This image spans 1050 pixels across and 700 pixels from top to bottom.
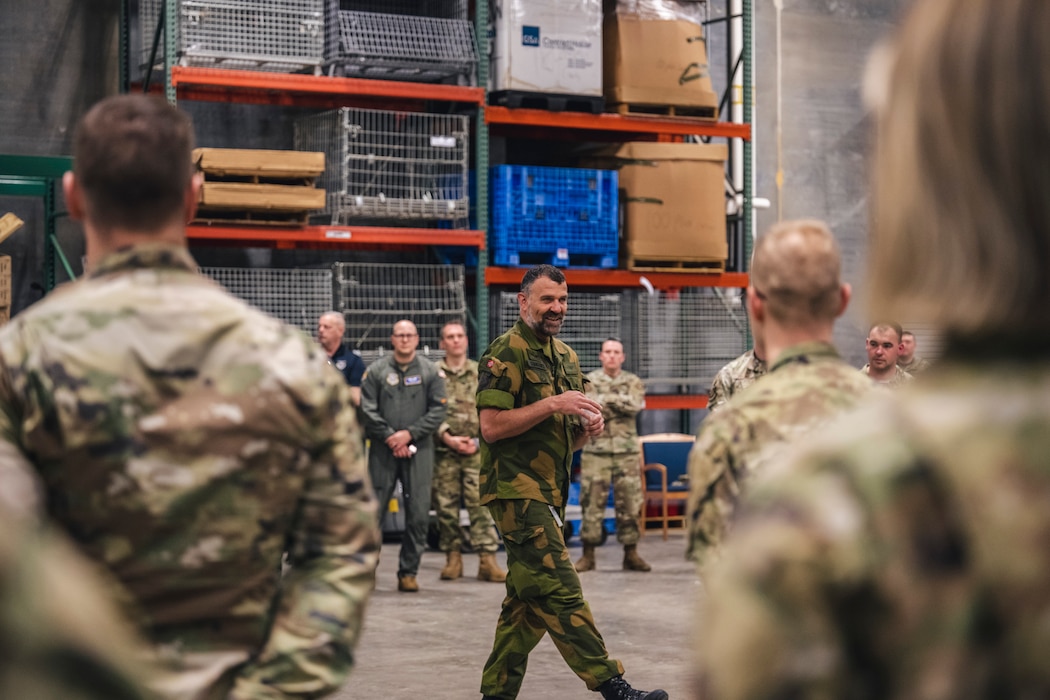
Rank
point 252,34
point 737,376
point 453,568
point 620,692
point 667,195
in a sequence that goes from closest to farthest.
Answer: point 620,692
point 737,376
point 453,568
point 252,34
point 667,195

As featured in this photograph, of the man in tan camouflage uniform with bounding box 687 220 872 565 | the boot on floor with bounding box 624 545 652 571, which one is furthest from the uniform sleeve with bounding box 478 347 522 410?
the boot on floor with bounding box 624 545 652 571

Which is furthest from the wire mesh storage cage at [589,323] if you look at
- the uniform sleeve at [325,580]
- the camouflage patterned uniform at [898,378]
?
the uniform sleeve at [325,580]

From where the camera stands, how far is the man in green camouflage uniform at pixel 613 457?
36.6ft

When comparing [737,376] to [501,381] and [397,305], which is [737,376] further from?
[397,305]

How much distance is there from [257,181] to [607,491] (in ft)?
12.4

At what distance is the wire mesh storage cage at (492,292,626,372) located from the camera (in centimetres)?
1224

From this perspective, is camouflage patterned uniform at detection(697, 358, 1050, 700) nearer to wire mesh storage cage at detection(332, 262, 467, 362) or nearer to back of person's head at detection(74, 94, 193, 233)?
back of person's head at detection(74, 94, 193, 233)

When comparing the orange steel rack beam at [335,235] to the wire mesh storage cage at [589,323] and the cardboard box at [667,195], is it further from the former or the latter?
Answer: the cardboard box at [667,195]

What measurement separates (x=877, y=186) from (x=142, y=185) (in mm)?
1244

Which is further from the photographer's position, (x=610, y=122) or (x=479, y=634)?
(x=610, y=122)

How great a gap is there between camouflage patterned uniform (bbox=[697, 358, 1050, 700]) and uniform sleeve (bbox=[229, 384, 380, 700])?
110 cm

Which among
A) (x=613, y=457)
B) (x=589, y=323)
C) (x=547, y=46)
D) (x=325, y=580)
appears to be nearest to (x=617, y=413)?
(x=613, y=457)

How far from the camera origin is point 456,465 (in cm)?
1092

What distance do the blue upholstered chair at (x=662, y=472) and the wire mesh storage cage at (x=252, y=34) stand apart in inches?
187
